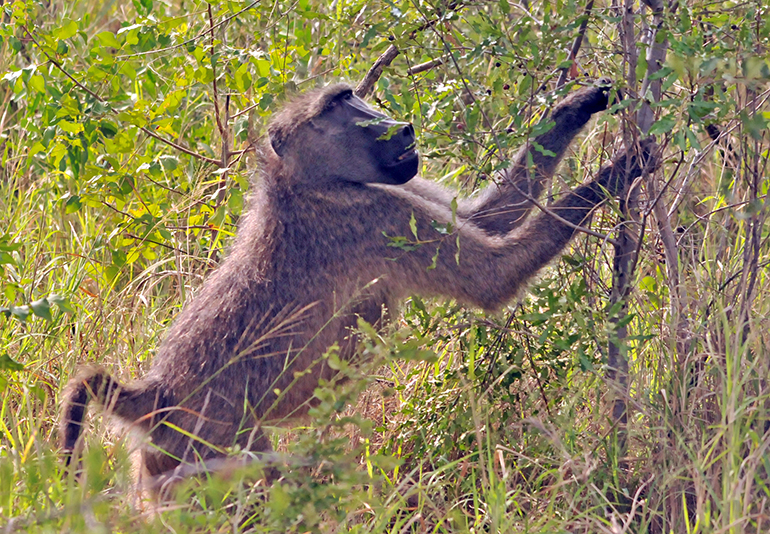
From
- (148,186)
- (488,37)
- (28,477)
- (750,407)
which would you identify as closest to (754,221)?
(750,407)

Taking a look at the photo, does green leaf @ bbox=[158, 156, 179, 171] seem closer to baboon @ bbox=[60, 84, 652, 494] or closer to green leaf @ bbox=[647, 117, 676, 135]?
baboon @ bbox=[60, 84, 652, 494]

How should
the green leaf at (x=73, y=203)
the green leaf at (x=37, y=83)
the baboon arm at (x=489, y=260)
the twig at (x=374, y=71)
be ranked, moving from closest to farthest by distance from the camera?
the baboon arm at (x=489, y=260) < the green leaf at (x=37, y=83) < the twig at (x=374, y=71) < the green leaf at (x=73, y=203)

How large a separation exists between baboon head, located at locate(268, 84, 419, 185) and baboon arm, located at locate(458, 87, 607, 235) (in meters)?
0.38

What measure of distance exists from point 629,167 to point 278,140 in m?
1.31

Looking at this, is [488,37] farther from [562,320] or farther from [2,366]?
[2,366]

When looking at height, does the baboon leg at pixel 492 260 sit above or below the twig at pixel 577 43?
below

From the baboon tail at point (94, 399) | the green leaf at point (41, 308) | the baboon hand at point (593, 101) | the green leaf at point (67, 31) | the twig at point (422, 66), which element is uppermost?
the green leaf at point (67, 31)

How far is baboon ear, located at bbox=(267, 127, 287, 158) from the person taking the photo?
329 centimetres

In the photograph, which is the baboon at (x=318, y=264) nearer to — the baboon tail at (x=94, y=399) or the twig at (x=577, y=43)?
the baboon tail at (x=94, y=399)

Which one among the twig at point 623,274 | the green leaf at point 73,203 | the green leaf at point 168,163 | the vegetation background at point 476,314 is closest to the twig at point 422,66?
the vegetation background at point 476,314

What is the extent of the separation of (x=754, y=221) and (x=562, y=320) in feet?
2.35

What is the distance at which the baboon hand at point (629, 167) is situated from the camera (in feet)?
8.91

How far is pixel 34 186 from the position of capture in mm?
4480

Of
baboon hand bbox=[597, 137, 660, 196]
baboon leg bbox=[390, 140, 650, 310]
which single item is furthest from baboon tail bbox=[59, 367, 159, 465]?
baboon hand bbox=[597, 137, 660, 196]
